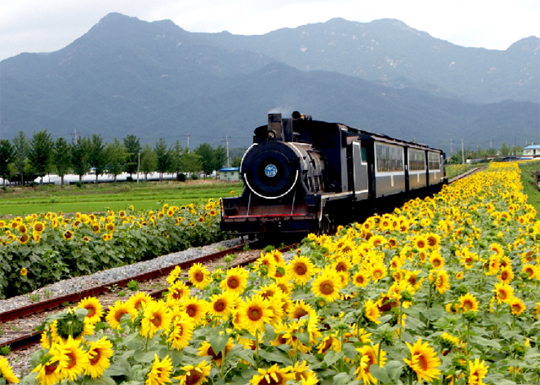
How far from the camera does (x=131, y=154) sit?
4552 inches

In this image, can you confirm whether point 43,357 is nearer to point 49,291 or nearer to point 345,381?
point 345,381

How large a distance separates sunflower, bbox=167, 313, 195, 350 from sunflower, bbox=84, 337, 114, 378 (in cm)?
46

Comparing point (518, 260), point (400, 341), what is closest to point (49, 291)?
point (518, 260)

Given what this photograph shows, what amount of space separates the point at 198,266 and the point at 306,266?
87 cm

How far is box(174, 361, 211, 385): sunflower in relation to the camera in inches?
127

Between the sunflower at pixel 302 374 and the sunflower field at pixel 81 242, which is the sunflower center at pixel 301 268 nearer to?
the sunflower at pixel 302 374

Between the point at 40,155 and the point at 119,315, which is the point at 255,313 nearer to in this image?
the point at 119,315

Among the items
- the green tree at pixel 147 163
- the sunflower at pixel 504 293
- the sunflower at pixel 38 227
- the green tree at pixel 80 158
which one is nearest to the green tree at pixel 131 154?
the green tree at pixel 147 163

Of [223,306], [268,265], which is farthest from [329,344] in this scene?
[268,265]

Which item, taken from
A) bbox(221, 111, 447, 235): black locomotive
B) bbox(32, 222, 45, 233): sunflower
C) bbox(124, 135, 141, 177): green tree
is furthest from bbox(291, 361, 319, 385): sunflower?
bbox(124, 135, 141, 177): green tree

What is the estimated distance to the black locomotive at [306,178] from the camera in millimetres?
16094

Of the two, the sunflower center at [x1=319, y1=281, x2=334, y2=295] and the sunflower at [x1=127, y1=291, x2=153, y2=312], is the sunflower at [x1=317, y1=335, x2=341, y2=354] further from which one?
the sunflower at [x1=127, y1=291, x2=153, y2=312]

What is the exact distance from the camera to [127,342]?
355 centimetres

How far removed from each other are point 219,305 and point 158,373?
73 cm
